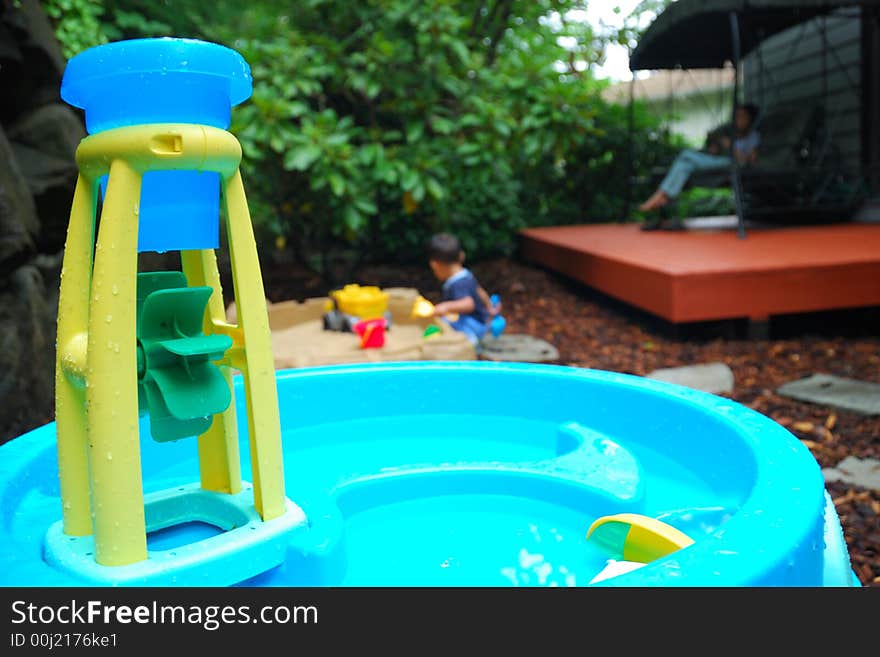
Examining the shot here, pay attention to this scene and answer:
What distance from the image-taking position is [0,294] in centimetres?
273

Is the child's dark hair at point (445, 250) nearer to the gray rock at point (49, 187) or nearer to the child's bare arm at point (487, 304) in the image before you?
the child's bare arm at point (487, 304)

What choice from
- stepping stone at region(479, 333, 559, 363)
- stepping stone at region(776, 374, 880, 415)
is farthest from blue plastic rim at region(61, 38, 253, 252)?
stepping stone at region(479, 333, 559, 363)

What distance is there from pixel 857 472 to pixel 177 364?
209cm

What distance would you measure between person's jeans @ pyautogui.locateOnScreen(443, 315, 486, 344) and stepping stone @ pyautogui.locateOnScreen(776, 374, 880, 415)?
1.56 meters

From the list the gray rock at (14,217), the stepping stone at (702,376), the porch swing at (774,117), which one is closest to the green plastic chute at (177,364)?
the gray rock at (14,217)

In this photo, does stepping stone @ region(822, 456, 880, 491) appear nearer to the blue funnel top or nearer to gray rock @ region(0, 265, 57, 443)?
the blue funnel top

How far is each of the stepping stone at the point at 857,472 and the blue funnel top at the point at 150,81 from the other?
208 centimetres

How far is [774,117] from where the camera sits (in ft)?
24.2

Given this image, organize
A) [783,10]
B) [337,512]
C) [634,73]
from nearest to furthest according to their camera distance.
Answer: [337,512] < [783,10] < [634,73]

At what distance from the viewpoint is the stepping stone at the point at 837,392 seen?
292cm

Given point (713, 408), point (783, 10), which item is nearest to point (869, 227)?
point (783, 10)

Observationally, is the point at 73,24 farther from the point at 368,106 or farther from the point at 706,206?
the point at 706,206

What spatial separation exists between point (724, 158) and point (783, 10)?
4.21 ft

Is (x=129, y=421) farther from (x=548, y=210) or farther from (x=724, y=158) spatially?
(x=548, y=210)
